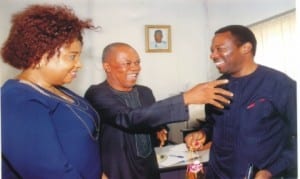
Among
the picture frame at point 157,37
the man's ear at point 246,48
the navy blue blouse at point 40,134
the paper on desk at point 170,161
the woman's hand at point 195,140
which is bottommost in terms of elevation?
the paper on desk at point 170,161

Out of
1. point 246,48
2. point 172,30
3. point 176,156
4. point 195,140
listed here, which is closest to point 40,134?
point 195,140

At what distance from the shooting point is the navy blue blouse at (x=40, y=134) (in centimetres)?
52

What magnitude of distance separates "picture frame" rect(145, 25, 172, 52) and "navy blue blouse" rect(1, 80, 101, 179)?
28.8 inches

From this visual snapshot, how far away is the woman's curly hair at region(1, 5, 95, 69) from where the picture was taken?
0.58m

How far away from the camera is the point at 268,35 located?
1.12 metres

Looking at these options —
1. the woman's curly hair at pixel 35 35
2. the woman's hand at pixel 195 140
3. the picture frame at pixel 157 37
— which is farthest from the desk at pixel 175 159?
the woman's curly hair at pixel 35 35

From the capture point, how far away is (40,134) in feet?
1.74

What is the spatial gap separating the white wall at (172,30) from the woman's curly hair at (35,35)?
14.4 inches

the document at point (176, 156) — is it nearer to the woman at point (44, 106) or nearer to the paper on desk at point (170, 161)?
the paper on desk at point (170, 161)

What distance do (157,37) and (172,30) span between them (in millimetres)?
102

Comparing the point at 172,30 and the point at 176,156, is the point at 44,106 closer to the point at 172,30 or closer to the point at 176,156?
the point at 176,156

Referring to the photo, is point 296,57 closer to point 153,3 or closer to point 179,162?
point 179,162

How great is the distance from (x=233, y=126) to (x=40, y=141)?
583mm

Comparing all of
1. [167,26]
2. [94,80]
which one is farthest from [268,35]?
[94,80]
